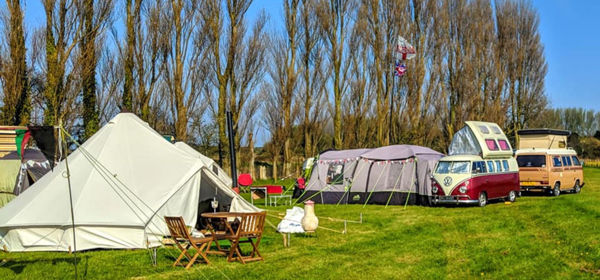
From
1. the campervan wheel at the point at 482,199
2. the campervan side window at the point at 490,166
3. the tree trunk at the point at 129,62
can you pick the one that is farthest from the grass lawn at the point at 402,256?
the tree trunk at the point at 129,62

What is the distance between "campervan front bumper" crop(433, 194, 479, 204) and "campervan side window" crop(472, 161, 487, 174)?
808mm

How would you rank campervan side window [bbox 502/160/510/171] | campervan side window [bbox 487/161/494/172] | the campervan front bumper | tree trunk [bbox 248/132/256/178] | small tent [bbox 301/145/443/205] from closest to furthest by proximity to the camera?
the campervan front bumper, campervan side window [bbox 487/161/494/172], campervan side window [bbox 502/160/510/171], small tent [bbox 301/145/443/205], tree trunk [bbox 248/132/256/178]

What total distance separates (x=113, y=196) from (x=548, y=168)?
1511cm

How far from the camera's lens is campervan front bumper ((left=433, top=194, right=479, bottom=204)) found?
60.7 ft

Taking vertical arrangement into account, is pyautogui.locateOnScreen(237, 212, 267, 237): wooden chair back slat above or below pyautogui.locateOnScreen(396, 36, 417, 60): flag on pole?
below

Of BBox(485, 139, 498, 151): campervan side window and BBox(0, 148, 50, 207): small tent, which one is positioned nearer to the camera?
BBox(0, 148, 50, 207): small tent

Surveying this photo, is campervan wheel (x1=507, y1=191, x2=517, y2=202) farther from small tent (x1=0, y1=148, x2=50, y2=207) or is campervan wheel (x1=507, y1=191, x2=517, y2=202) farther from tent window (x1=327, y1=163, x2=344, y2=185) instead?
small tent (x1=0, y1=148, x2=50, y2=207)

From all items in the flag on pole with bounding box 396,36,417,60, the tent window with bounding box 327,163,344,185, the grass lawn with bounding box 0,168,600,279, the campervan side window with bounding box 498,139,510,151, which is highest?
the flag on pole with bounding box 396,36,417,60

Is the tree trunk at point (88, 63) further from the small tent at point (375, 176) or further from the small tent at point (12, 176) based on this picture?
the small tent at point (375, 176)

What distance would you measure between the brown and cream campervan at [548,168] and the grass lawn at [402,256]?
6.28 meters

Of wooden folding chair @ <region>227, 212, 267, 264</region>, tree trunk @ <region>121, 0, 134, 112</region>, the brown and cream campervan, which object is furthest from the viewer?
tree trunk @ <region>121, 0, 134, 112</region>

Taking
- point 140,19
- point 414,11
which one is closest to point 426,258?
point 140,19

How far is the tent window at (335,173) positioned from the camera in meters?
22.2

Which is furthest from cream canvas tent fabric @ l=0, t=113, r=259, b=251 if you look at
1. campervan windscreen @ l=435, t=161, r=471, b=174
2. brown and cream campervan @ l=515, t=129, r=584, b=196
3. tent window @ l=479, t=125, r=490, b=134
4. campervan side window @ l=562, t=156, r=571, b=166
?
campervan side window @ l=562, t=156, r=571, b=166
